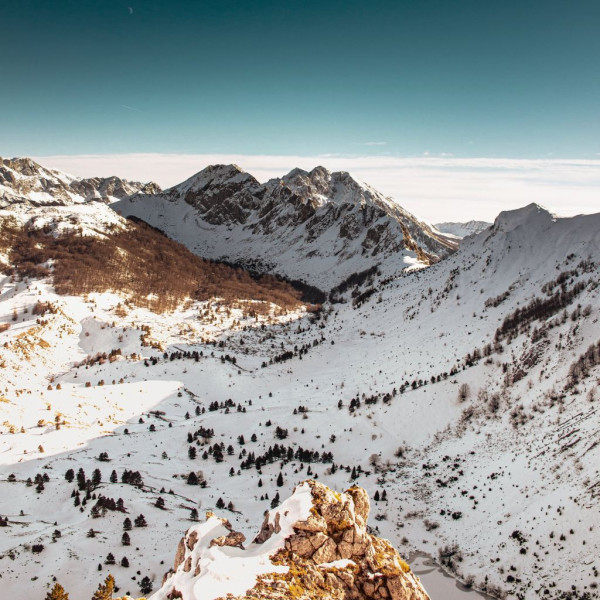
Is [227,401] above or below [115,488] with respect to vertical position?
below

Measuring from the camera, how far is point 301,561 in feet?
37.2

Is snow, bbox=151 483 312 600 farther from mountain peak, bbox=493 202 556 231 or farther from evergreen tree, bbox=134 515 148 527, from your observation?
mountain peak, bbox=493 202 556 231

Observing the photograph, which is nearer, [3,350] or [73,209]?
[3,350]

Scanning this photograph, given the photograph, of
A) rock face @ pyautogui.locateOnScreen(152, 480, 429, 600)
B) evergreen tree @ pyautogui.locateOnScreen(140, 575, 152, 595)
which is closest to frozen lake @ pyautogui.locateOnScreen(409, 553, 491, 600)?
evergreen tree @ pyautogui.locateOnScreen(140, 575, 152, 595)

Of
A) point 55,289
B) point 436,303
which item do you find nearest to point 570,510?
point 436,303

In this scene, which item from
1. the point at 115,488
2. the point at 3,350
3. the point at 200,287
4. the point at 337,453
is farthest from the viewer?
the point at 200,287

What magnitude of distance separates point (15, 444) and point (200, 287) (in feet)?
406

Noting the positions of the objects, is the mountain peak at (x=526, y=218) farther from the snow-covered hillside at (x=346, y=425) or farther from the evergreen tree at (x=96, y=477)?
the evergreen tree at (x=96, y=477)

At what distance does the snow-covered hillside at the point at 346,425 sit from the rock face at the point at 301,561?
631 inches

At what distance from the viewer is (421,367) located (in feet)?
238

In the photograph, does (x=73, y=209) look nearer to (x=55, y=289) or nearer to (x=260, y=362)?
(x=55, y=289)

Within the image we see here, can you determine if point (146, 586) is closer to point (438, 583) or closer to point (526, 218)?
point (438, 583)

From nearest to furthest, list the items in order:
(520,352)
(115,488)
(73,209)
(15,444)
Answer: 1. (115,488)
2. (15,444)
3. (520,352)
4. (73,209)

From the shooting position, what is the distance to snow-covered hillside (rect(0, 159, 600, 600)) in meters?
27.8
